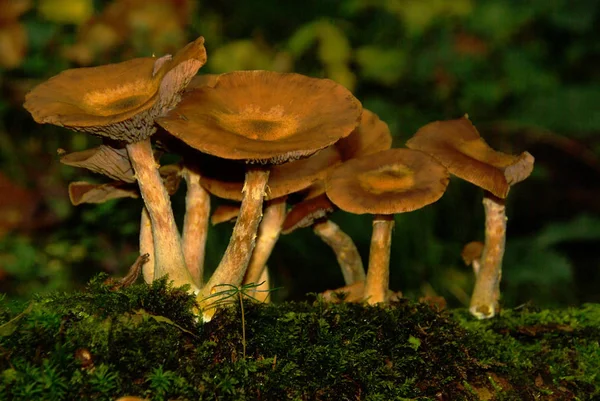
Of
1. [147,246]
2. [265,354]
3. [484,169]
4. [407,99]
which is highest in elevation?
[407,99]

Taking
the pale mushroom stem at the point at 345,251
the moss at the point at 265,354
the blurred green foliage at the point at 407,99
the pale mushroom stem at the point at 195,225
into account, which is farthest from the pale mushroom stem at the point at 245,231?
the blurred green foliage at the point at 407,99

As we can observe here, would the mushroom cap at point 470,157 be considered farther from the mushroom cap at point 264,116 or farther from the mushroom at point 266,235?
the mushroom at point 266,235

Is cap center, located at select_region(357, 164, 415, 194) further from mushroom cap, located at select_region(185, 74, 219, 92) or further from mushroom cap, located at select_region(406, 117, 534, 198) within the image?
mushroom cap, located at select_region(185, 74, 219, 92)

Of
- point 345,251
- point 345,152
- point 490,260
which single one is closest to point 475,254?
point 490,260

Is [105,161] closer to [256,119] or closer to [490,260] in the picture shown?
[256,119]

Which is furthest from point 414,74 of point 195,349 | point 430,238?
point 195,349

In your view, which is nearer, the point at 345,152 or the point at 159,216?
the point at 159,216

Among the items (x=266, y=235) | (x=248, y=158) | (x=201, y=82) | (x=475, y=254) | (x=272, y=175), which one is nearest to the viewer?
(x=248, y=158)

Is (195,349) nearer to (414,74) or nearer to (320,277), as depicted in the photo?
(320,277)
